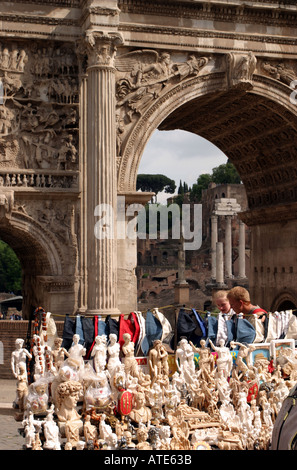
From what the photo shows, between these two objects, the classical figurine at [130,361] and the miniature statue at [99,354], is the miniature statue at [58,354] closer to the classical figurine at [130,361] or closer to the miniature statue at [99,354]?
the miniature statue at [99,354]

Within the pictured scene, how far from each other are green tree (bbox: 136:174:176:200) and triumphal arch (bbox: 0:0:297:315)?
11024 cm

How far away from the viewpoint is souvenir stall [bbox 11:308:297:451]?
10633 mm

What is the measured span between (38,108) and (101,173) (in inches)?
91.2

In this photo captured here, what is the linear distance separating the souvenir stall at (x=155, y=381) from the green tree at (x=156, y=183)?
116m

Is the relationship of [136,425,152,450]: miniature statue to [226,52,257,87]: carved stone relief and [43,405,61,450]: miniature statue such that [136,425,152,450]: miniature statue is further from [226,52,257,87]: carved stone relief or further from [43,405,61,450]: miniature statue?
[226,52,257,87]: carved stone relief

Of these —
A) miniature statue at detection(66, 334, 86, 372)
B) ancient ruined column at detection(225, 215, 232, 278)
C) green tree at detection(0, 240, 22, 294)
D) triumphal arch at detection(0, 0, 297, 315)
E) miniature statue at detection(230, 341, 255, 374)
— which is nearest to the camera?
miniature statue at detection(66, 334, 86, 372)

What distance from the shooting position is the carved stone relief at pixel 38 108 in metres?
18.2

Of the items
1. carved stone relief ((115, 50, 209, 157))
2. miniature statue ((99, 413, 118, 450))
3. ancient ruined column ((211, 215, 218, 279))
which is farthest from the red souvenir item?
ancient ruined column ((211, 215, 218, 279))

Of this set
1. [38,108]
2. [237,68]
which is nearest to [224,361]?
[38,108]

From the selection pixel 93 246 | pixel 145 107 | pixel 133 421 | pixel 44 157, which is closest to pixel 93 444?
pixel 133 421

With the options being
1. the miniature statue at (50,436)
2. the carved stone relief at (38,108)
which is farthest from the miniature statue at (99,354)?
the carved stone relief at (38,108)

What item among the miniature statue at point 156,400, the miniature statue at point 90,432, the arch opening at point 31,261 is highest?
the arch opening at point 31,261

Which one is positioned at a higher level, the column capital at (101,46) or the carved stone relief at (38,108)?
the column capital at (101,46)
